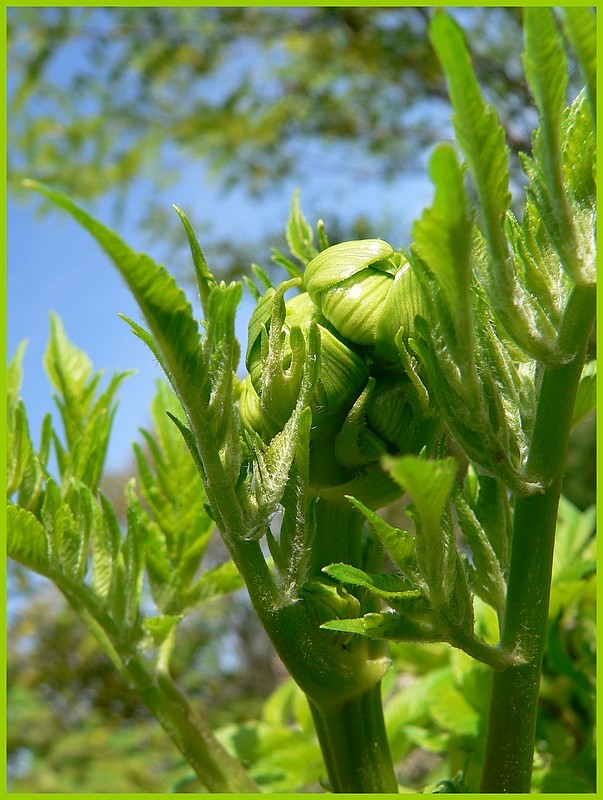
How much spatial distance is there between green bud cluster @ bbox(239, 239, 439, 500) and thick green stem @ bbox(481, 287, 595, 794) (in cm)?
7

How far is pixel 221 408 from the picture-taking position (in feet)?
1.26

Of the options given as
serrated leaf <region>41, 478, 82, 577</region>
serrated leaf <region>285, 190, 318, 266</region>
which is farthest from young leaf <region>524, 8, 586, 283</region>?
serrated leaf <region>41, 478, 82, 577</region>

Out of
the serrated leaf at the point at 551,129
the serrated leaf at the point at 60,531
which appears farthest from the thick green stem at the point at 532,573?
the serrated leaf at the point at 60,531

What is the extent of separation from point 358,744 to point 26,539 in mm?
246

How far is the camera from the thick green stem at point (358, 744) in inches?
18.0

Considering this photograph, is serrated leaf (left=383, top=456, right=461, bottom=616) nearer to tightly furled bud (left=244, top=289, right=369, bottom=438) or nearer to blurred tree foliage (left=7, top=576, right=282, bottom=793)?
tightly furled bud (left=244, top=289, right=369, bottom=438)

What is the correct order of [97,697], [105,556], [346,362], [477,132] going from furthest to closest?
[97,697] → [105,556] → [346,362] → [477,132]

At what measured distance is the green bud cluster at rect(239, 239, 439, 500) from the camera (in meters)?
0.40

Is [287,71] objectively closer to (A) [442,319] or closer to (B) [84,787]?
(B) [84,787]

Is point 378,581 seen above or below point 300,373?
below

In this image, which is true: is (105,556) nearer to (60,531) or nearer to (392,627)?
(60,531)

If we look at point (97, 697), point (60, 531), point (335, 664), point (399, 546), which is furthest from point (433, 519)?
point (97, 697)

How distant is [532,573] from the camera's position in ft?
1.30

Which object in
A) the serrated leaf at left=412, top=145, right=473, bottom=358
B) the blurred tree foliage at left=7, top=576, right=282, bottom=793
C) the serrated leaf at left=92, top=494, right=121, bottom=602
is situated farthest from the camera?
the blurred tree foliage at left=7, top=576, right=282, bottom=793
